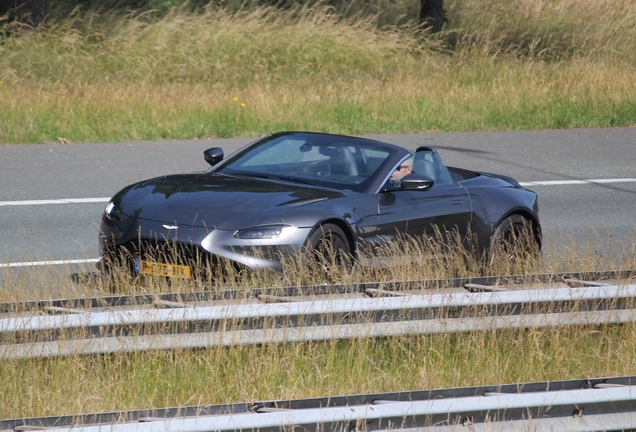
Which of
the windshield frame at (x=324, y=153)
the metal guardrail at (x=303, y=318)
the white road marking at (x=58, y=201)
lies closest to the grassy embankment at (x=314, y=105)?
the metal guardrail at (x=303, y=318)

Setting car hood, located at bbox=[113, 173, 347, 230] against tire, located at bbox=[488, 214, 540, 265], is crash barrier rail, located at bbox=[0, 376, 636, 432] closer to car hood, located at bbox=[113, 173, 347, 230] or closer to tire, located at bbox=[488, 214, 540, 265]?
car hood, located at bbox=[113, 173, 347, 230]

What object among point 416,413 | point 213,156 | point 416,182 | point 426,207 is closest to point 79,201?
point 213,156

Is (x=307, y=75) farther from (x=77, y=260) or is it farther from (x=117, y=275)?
(x=117, y=275)

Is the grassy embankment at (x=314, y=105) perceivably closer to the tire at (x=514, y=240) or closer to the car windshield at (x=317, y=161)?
the tire at (x=514, y=240)

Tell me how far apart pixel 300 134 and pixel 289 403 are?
465 centimetres

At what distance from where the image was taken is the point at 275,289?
5629 millimetres

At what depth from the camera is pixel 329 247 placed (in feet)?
22.2

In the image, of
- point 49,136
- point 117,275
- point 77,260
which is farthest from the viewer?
point 49,136

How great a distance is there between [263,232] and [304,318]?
153 centimetres

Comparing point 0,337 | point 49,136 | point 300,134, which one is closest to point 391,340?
point 0,337

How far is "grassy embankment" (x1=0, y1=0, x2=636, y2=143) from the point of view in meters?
15.9

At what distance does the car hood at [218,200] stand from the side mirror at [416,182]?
0.53m

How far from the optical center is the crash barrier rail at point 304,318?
15.9ft

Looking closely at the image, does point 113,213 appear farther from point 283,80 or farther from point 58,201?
point 283,80
